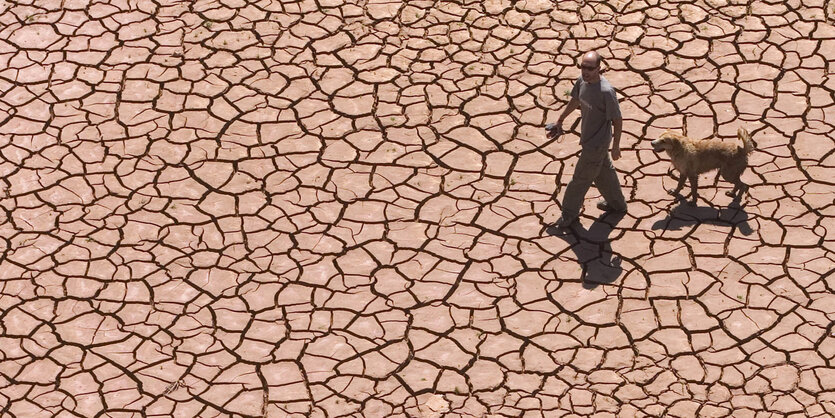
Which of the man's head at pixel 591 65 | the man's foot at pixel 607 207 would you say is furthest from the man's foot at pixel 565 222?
the man's head at pixel 591 65

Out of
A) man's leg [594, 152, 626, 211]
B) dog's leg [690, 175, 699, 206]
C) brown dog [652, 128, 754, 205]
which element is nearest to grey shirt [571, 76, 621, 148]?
man's leg [594, 152, 626, 211]

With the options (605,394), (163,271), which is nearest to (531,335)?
(605,394)

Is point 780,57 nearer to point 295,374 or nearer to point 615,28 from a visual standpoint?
point 615,28

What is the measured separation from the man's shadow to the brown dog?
570 millimetres

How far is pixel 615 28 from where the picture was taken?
11422 mm

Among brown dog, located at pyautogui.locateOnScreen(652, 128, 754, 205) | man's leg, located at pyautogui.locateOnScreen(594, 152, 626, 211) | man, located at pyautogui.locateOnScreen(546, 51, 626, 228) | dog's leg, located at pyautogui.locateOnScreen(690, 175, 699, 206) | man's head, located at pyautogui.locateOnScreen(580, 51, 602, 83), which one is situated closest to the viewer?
man's head, located at pyautogui.locateOnScreen(580, 51, 602, 83)

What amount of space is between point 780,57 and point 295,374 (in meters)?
5.00

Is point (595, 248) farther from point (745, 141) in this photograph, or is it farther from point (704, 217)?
point (745, 141)

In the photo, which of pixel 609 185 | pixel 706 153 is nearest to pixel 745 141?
pixel 706 153

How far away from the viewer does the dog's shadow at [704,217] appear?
30.8 ft

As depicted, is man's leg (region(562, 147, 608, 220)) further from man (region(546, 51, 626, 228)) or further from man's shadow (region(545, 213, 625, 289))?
man's shadow (region(545, 213, 625, 289))

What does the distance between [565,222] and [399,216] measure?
46.3 inches

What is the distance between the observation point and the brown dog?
9.26 m

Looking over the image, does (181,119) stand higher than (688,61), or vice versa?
(688,61)
